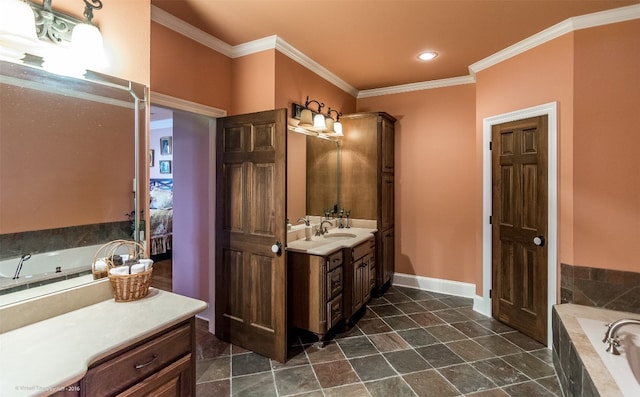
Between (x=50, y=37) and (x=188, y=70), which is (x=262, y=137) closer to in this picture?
(x=188, y=70)

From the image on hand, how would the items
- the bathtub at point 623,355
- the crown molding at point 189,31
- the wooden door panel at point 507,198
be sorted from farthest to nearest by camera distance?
the wooden door panel at point 507,198
the crown molding at point 189,31
the bathtub at point 623,355

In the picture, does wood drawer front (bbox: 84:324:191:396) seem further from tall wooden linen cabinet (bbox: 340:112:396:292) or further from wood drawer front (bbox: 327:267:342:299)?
tall wooden linen cabinet (bbox: 340:112:396:292)

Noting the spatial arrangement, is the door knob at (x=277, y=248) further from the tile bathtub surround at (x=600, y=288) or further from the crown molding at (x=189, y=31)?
the tile bathtub surround at (x=600, y=288)

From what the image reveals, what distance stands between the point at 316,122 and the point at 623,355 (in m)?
2.89

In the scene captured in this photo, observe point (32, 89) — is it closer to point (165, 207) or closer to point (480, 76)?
point (480, 76)

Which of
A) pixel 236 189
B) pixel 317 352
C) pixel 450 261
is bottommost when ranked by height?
pixel 317 352

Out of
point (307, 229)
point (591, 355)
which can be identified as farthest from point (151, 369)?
point (591, 355)

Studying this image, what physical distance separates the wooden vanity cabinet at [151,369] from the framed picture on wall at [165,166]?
602cm

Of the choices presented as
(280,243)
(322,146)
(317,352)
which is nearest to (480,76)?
(322,146)

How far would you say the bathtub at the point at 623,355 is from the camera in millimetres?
1528

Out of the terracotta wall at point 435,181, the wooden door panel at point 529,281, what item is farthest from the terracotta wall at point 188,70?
the wooden door panel at point 529,281

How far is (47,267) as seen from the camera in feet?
4.63

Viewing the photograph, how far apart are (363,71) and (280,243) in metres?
2.34

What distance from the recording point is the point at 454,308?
3.48 m
